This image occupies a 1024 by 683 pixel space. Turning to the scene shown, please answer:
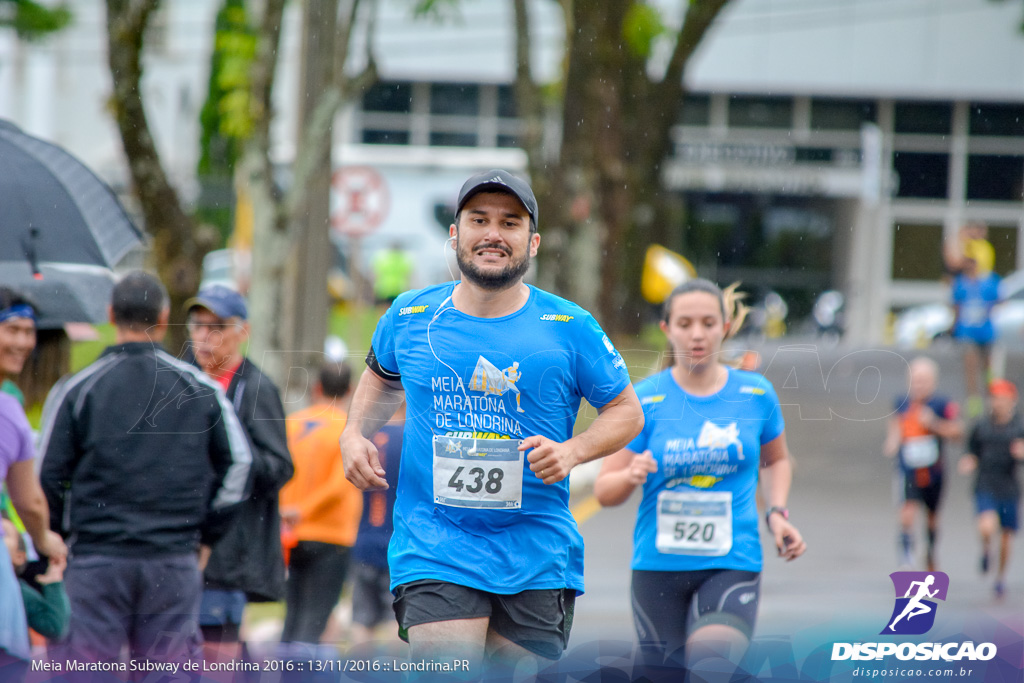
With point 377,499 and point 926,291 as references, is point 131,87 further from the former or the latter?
point 926,291

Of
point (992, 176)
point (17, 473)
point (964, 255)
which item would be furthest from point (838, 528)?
point (992, 176)

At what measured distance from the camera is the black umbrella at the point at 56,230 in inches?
180

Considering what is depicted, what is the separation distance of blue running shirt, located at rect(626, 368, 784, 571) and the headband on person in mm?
2369

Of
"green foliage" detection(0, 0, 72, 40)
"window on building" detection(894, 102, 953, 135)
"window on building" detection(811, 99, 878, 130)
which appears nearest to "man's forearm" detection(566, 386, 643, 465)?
"green foliage" detection(0, 0, 72, 40)

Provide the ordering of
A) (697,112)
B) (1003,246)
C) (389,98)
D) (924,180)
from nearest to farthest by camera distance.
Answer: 1. (1003,246)
2. (924,180)
3. (697,112)
4. (389,98)

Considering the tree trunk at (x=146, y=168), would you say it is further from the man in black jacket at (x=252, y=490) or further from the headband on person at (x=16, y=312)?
the headband on person at (x=16, y=312)

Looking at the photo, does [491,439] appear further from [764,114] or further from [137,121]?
[764,114]

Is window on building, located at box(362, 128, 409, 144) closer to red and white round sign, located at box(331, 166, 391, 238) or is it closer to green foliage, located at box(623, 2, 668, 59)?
green foliage, located at box(623, 2, 668, 59)

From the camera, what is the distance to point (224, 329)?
16.5 feet

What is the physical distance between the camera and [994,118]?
2695 cm

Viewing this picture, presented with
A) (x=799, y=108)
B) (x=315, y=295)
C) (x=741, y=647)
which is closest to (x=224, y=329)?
(x=741, y=647)

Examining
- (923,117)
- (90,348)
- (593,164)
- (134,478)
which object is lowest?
(134,478)

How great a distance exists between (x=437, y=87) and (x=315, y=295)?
18427 millimetres

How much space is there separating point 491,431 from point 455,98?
23.6 meters
